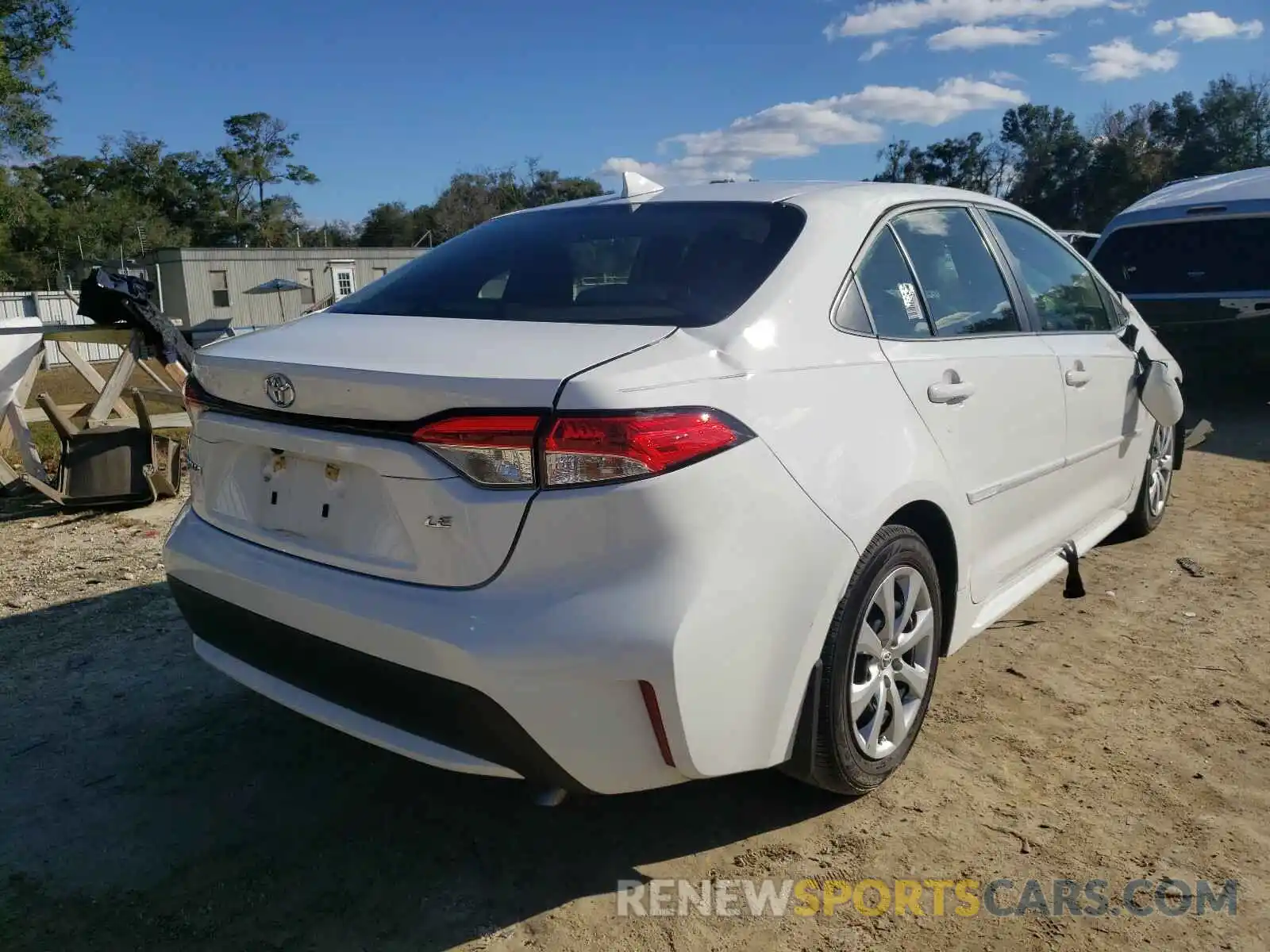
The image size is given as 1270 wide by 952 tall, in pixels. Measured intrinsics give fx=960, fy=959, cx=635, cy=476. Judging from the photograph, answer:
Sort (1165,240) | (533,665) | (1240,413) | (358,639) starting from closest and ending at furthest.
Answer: (533,665) < (358,639) < (1165,240) < (1240,413)

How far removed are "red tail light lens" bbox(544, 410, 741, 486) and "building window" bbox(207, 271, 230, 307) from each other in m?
47.9

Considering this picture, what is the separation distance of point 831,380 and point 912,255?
0.83 metres

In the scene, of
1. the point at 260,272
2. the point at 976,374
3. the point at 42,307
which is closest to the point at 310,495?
the point at 976,374

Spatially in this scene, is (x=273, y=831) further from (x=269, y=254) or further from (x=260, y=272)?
(x=260, y=272)

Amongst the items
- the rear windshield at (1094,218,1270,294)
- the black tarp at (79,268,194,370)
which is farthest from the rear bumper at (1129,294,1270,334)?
the black tarp at (79,268,194,370)

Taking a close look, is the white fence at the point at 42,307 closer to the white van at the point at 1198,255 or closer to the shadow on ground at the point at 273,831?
the white van at the point at 1198,255

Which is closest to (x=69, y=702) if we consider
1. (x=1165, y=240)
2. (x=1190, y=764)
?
(x=1190, y=764)

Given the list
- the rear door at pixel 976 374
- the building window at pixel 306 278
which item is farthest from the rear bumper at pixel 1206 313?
the building window at pixel 306 278

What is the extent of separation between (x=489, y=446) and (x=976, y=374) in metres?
1.69

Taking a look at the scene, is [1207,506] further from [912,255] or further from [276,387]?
[276,387]

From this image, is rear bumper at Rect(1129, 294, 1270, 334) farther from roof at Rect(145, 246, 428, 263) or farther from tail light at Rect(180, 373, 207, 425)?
roof at Rect(145, 246, 428, 263)

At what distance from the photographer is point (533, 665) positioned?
196 cm

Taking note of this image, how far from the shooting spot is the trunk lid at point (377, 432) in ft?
6.55

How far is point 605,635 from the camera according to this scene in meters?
1.94
